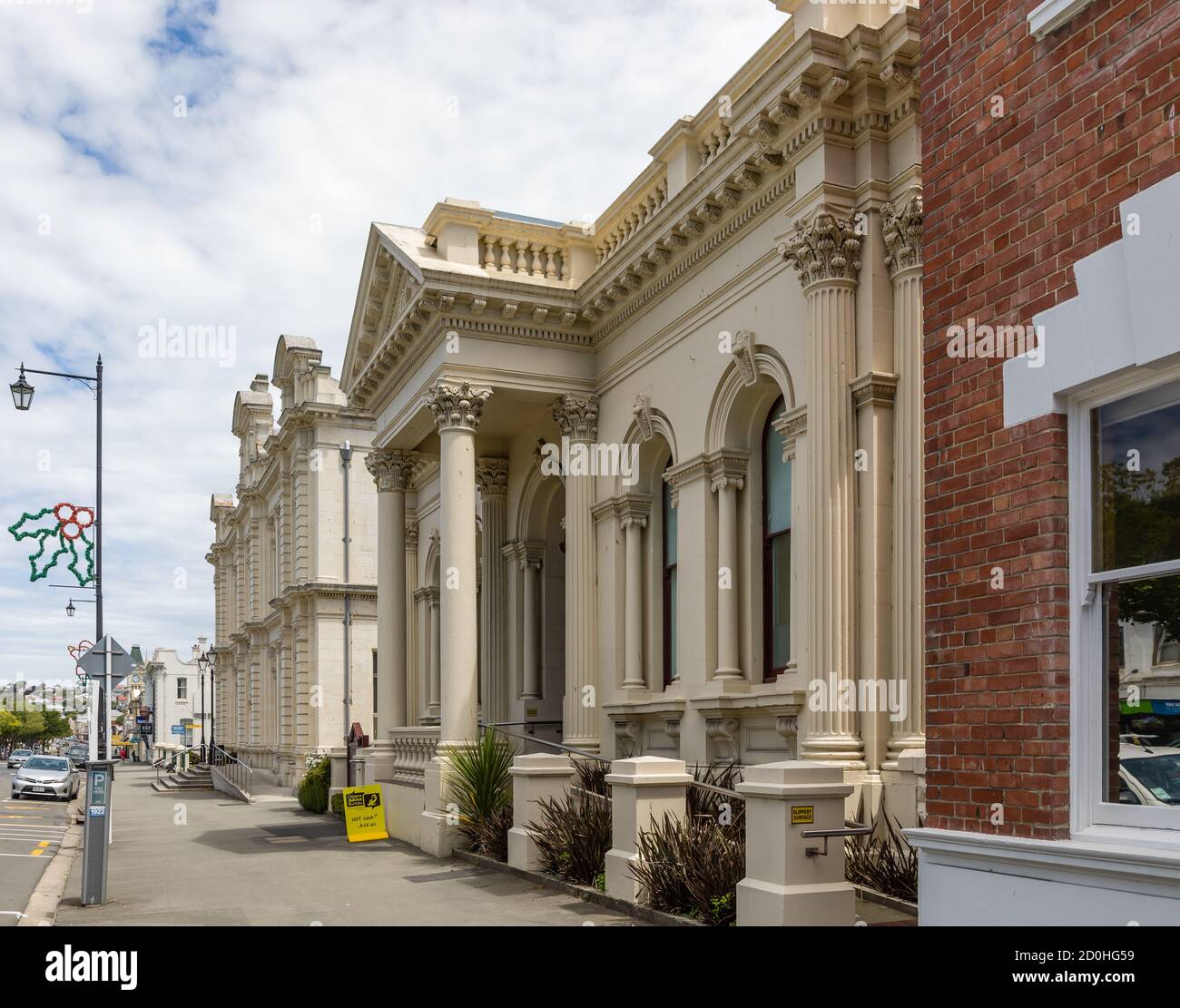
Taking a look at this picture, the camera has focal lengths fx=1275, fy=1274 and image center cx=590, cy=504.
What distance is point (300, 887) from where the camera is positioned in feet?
50.1

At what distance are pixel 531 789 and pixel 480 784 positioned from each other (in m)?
2.63

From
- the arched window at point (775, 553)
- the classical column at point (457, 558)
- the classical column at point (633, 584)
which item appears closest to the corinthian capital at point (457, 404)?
the classical column at point (457, 558)

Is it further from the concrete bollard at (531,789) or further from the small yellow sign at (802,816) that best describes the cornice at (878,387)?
the concrete bollard at (531,789)

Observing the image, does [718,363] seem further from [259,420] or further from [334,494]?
[259,420]

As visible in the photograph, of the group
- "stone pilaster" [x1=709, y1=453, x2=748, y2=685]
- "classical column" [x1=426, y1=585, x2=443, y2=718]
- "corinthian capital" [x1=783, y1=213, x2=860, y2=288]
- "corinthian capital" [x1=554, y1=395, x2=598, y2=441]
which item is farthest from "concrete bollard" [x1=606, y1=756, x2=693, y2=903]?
"classical column" [x1=426, y1=585, x2=443, y2=718]

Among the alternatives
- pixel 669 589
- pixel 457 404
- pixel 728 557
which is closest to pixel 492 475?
pixel 457 404

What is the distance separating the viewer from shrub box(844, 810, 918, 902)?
10.9 m

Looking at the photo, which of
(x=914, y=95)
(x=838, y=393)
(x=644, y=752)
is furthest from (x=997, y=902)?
(x=644, y=752)

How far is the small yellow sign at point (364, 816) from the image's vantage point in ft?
69.4

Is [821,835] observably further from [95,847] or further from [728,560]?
[95,847]

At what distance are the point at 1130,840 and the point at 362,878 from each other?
12.4m

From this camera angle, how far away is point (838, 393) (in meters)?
13.0

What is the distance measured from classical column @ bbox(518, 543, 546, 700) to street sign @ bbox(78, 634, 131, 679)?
370 inches

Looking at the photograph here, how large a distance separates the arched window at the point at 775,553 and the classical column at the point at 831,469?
2466 millimetres
